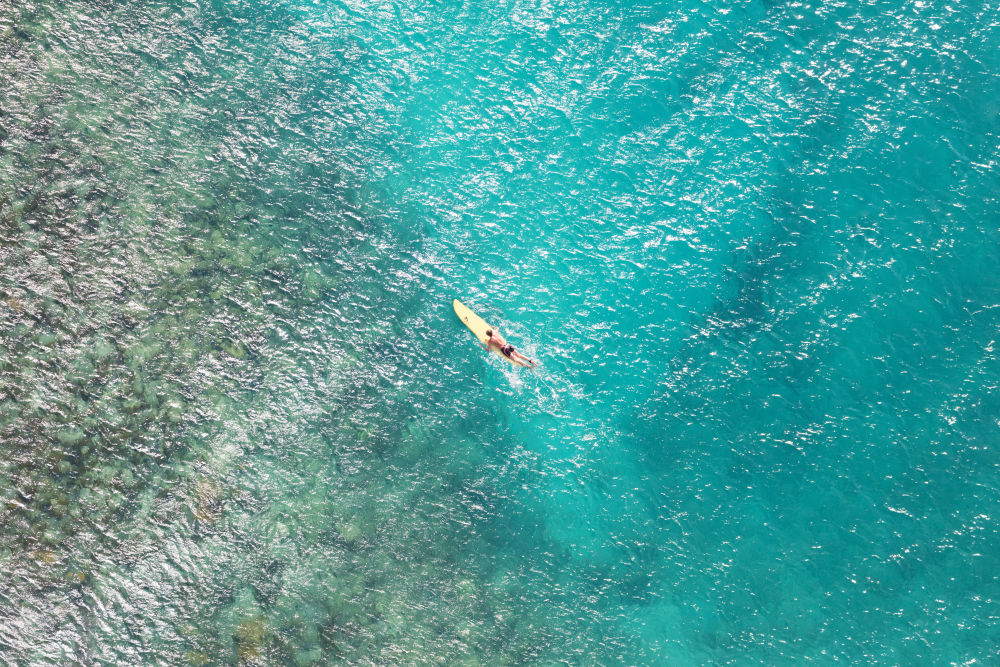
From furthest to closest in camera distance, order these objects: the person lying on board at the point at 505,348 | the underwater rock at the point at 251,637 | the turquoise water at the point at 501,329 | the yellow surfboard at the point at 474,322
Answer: the yellow surfboard at the point at 474,322 < the person lying on board at the point at 505,348 < the turquoise water at the point at 501,329 < the underwater rock at the point at 251,637

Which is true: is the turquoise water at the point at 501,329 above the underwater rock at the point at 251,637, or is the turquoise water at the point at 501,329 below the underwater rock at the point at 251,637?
above

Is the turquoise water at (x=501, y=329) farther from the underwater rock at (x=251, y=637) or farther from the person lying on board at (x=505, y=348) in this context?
the person lying on board at (x=505, y=348)

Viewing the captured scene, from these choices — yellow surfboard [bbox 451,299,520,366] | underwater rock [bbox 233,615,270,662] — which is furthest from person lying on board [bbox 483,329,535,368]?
underwater rock [bbox 233,615,270,662]

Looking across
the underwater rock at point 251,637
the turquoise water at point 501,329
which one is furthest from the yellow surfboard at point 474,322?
the underwater rock at point 251,637

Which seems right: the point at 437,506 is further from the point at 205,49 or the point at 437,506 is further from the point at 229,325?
the point at 205,49

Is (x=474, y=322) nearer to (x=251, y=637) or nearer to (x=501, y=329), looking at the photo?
(x=501, y=329)

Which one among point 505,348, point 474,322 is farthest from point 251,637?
point 474,322

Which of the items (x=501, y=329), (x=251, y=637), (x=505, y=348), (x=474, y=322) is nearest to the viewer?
(x=251, y=637)

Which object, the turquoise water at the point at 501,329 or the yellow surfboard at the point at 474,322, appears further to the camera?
the yellow surfboard at the point at 474,322
